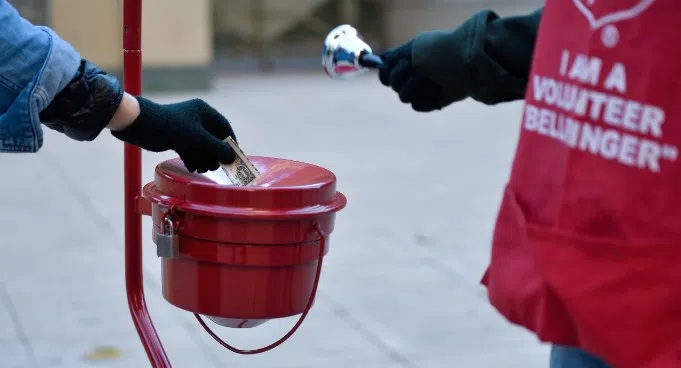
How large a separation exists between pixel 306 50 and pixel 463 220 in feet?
26.0

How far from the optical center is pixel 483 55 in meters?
1.81

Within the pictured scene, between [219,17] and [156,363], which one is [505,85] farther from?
[219,17]

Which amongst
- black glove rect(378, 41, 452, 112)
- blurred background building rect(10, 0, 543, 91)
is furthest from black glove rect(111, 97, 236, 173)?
blurred background building rect(10, 0, 543, 91)

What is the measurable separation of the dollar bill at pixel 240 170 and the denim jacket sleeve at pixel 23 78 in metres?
0.46

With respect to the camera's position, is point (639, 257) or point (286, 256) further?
point (286, 256)

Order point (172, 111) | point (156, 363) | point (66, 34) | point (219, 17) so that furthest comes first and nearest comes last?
point (219, 17)
point (66, 34)
point (156, 363)
point (172, 111)

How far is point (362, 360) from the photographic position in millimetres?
3820

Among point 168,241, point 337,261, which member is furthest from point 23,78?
point 337,261

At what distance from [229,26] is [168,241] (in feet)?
36.4

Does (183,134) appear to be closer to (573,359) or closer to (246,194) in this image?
(246,194)

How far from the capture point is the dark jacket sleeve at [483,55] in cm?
177

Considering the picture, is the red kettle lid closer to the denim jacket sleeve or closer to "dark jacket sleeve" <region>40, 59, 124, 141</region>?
"dark jacket sleeve" <region>40, 59, 124, 141</region>

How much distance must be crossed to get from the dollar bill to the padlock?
16 cm

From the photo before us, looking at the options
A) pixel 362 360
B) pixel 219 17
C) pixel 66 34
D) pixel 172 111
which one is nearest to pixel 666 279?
pixel 172 111
